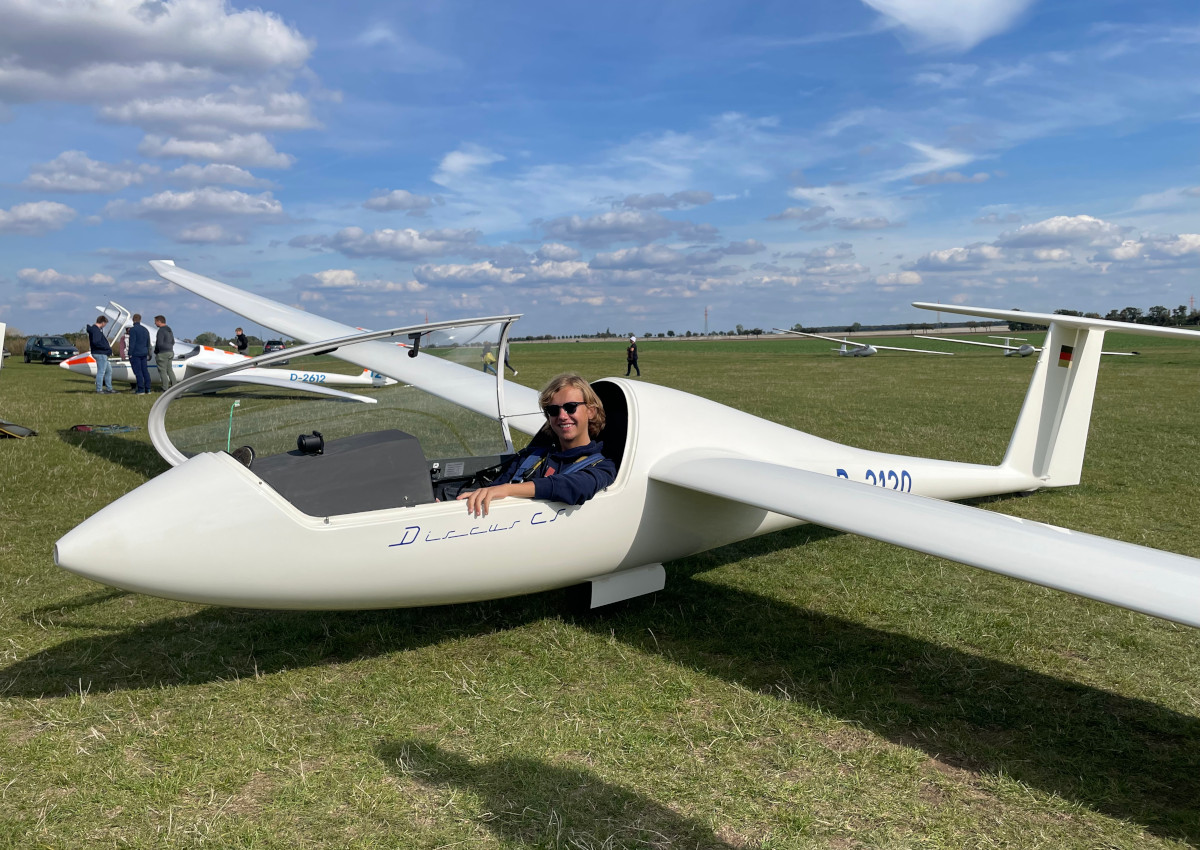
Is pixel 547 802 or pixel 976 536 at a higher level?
pixel 976 536

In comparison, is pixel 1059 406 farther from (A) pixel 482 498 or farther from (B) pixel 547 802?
(B) pixel 547 802

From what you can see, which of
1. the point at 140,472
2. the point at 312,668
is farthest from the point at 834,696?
the point at 140,472

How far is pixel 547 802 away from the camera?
3012mm

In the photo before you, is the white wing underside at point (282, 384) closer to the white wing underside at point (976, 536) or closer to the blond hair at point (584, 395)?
the blond hair at point (584, 395)

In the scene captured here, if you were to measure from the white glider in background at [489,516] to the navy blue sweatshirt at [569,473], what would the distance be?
81 millimetres

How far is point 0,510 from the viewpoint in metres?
7.43

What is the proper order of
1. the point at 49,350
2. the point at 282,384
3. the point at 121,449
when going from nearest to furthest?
the point at 282,384 → the point at 121,449 → the point at 49,350

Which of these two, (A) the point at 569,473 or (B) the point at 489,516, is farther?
(A) the point at 569,473

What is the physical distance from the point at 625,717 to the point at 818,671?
1232mm

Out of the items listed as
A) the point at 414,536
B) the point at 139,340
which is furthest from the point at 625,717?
the point at 139,340

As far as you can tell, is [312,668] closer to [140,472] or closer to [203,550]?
[203,550]

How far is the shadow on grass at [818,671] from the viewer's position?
332 centimetres

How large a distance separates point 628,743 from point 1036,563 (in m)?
1.93

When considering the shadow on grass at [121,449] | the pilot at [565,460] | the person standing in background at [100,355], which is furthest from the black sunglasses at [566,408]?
the person standing in background at [100,355]
